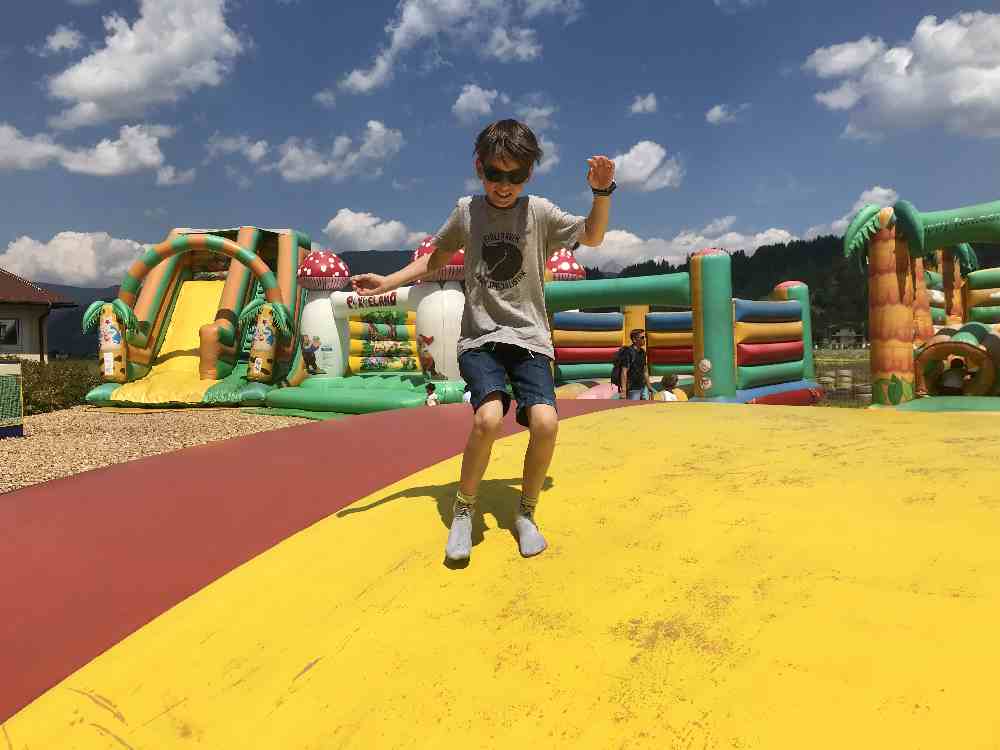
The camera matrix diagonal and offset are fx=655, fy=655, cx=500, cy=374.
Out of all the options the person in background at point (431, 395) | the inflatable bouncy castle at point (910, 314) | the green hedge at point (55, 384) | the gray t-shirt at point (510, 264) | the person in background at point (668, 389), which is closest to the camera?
the gray t-shirt at point (510, 264)

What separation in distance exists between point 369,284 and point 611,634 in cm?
151

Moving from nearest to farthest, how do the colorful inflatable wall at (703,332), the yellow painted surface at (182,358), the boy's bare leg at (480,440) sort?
1. the boy's bare leg at (480,440)
2. the colorful inflatable wall at (703,332)
3. the yellow painted surface at (182,358)

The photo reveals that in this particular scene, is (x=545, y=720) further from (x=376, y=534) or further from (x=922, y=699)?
(x=376, y=534)

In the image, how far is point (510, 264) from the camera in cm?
210

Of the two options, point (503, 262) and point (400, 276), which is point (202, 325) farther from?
point (503, 262)

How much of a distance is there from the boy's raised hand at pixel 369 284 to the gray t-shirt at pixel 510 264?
0.38 meters

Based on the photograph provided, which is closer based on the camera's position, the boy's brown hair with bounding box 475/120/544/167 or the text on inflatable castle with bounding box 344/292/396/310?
the boy's brown hair with bounding box 475/120/544/167

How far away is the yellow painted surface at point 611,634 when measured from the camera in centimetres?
121

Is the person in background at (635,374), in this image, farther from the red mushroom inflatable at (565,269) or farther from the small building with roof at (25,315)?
the small building with roof at (25,315)

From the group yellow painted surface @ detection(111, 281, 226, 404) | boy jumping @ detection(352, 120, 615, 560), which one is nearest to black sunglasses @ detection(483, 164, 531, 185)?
boy jumping @ detection(352, 120, 615, 560)

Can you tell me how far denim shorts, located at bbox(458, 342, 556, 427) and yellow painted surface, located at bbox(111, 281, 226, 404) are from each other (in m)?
11.7

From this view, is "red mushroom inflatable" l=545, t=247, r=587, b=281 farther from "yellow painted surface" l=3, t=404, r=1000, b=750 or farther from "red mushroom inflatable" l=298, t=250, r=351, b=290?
"yellow painted surface" l=3, t=404, r=1000, b=750

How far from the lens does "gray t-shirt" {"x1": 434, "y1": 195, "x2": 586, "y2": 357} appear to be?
6.78ft

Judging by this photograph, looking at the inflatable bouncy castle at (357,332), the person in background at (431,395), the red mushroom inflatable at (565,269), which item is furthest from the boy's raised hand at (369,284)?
the red mushroom inflatable at (565,269)
